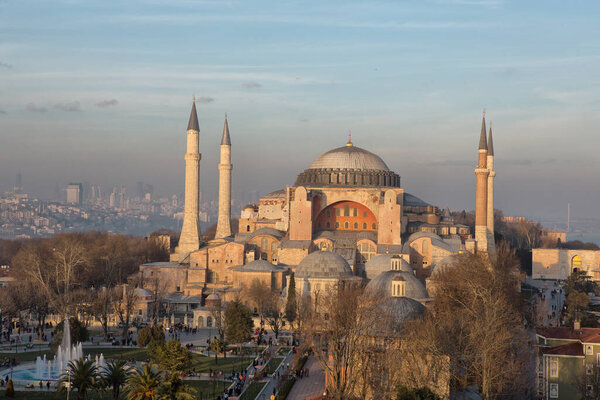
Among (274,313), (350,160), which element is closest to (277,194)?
(350,160)

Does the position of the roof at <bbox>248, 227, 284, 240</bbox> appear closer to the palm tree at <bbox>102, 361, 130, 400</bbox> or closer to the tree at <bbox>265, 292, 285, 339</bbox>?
the tree at <bbox>265, 292, 285, 339</bbox>

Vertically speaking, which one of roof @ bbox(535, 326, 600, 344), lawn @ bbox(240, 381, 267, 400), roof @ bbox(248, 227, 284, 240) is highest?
roof @ bbox(248, 227, 284, 240)

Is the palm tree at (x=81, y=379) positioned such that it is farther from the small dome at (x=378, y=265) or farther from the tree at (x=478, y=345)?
the small dome at (x=378, y=265)

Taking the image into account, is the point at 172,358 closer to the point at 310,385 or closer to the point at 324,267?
the point at 310,385

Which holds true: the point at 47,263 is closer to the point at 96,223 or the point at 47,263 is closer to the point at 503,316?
the point at 503,316

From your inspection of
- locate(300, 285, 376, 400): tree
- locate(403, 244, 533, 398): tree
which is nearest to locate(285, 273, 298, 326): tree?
locate(403, 244, 533, 398): tree
